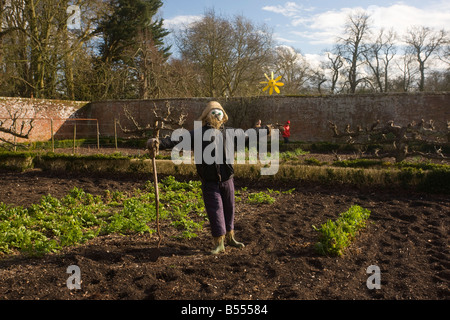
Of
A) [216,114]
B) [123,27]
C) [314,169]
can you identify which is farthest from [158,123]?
[123,27]

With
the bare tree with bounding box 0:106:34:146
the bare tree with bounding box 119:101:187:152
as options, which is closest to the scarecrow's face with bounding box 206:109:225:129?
the bare tree with bounding box 119:101:187:152

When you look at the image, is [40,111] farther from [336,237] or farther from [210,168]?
[336,237]

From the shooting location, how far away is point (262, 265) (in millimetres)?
3756

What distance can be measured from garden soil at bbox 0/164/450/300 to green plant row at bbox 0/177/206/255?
15 cm

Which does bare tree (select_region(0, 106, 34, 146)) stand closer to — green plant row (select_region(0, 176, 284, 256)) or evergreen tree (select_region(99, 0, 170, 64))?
green plant row (select_region(0, 176, 284, 256))

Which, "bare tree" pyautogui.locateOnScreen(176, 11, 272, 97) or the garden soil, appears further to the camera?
"bare tree" pyautogui.locateOnScreen(176, 11, 272, 97)

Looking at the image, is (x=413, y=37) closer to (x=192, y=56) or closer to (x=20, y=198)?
(x=192, y=56)

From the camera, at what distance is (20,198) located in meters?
6.76

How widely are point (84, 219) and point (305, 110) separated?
1539 centimetres

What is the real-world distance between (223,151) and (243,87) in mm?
23046

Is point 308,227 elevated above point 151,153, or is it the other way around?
point 151,153

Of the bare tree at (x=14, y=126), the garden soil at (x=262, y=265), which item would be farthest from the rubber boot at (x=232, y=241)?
the bare tree at (x=14, y=126)

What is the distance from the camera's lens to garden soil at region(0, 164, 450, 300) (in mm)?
3150
